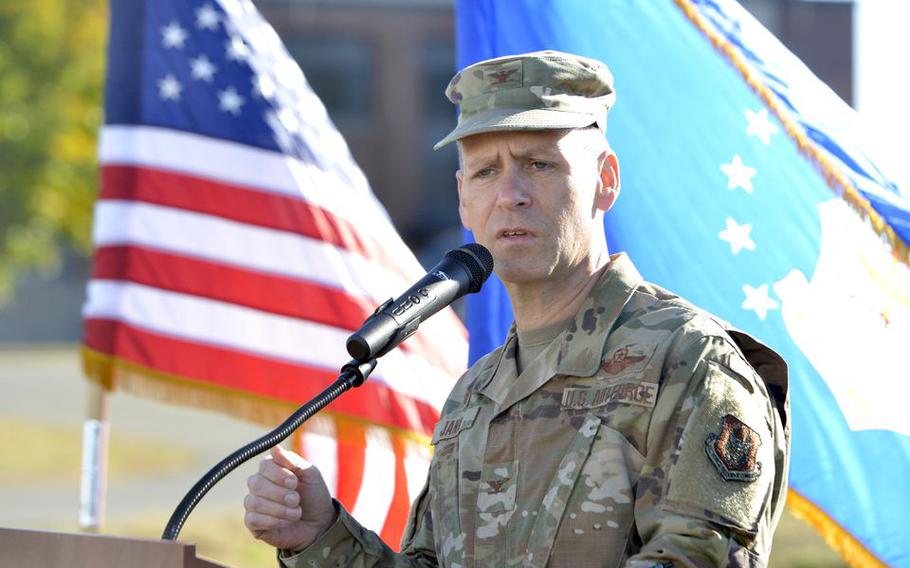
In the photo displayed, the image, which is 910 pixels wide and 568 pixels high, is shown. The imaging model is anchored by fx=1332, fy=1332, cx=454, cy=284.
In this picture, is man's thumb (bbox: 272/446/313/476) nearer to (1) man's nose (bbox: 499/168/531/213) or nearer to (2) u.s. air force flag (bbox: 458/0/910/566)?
(1) man's nose (bbox: 499/168/531/213)

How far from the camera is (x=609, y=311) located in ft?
7.71

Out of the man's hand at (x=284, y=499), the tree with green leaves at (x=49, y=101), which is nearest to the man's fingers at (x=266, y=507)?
the man's hand at (x=284, y=499)

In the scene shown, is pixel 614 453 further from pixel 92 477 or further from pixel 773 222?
pixel 92 477

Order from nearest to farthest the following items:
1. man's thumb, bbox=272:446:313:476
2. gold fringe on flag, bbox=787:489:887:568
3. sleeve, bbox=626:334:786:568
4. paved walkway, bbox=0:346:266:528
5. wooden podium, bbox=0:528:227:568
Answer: wooden podium, bbox=0:528:227:568 < sleeve, bbox=626:334:786:568 < man's thumb, bbox=272:446:313:476 < gold fringe on flag, bbox=787:489:887:568 < paved walkway, bbox=0:346:266:528

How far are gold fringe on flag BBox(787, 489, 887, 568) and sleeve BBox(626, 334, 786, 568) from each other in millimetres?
1217

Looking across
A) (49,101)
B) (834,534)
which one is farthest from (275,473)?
(49,101)

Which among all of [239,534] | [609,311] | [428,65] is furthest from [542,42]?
[428,65]

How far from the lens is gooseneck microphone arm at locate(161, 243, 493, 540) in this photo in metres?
2.10

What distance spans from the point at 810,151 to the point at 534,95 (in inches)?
51.0

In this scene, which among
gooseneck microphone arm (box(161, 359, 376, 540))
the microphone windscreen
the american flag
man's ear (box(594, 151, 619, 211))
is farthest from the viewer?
the american flag

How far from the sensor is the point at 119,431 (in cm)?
1598

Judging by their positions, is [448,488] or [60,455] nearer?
[448,488]

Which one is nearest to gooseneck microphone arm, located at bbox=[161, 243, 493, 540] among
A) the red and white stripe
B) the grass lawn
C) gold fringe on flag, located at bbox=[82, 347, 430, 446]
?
the red and white stripe

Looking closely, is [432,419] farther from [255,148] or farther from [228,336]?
[255,148]
